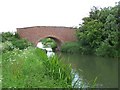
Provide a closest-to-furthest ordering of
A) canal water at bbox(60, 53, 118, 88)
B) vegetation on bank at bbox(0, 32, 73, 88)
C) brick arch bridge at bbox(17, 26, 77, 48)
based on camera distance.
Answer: vegetation on bank at bbox(0, 32, 73, 88)
canal water at bbox(60, 53, 118, 88)
brick arch bridge at bbox(17, 26, 77, 48)

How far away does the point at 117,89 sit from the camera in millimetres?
10414

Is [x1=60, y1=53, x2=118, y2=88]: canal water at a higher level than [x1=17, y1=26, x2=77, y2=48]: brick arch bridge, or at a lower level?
lower

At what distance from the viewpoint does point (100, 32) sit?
3150 cm

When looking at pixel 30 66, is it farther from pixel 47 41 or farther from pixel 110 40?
pixel 47 41

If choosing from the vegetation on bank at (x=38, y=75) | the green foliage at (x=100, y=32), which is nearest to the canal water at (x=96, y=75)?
the vegetation on bank at (x=38, y=75)

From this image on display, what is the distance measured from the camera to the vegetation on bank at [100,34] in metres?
27.8

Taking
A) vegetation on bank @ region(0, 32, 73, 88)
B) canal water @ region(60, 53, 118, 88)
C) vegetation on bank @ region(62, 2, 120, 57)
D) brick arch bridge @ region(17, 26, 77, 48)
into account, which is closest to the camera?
vegetation on bank @ region(0, 32, 73, 88)

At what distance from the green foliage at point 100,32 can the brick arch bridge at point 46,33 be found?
3.62 metres

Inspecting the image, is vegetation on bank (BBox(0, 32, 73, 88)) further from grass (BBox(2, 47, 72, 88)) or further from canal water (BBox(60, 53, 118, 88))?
canal water (BBox(60, 53, 118, 88))

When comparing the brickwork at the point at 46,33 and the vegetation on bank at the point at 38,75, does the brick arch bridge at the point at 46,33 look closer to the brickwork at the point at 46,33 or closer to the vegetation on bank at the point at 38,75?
the brickwork at the point at 46,33

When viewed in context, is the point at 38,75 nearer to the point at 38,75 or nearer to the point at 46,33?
the point at 38,75

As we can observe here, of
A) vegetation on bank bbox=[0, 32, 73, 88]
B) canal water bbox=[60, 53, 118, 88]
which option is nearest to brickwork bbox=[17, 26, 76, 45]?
canal water bbox=[60, 53, 118, 88]

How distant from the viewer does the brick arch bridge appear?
38.8 m

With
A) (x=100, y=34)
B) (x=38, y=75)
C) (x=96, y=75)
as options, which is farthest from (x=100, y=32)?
(x=38, y=75)
